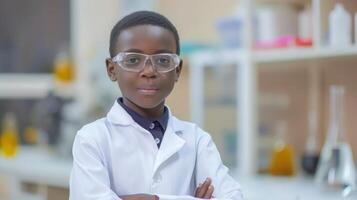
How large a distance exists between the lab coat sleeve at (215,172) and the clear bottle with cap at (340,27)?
521 mm

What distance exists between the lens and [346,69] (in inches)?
57.2

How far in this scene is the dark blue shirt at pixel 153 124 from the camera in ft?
1.93

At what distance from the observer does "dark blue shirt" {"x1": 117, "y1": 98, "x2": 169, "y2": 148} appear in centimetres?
59

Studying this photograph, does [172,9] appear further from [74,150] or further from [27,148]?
[74,150]

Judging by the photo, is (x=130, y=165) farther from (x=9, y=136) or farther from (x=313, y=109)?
(x=9, y=136)

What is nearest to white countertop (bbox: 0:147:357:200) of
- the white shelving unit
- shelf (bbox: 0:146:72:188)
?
shelf (bbox: 0:146:72:188)

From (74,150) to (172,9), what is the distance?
1253 millimetres

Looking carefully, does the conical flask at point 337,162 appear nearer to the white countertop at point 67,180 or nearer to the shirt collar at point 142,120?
the white countertop at point 67,180

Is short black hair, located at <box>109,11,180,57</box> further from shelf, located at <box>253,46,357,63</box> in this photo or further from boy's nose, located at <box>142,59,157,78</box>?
shelf, located at <box>253,46,357,63</box>

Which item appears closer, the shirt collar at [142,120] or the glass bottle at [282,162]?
the shirt collar at [142,120]

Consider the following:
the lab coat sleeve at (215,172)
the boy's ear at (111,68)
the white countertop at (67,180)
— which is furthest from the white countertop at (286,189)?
the boy's ear at (111,68)

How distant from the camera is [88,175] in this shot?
0.56 m

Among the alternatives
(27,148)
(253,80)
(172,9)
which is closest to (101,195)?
(253,80)

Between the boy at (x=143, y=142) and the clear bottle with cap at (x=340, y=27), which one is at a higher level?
the clear bottle with cap at (x=340, y=27)
